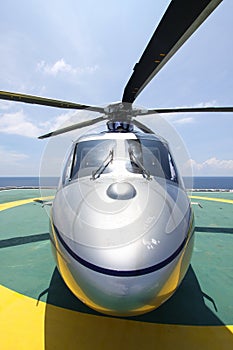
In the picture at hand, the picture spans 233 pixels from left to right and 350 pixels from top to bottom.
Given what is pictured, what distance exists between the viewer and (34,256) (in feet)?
17.2

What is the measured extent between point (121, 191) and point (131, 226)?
1.64 ft

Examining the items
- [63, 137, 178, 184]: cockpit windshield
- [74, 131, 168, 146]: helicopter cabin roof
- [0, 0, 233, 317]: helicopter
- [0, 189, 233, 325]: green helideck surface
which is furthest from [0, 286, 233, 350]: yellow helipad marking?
[74, 131, 168, 146]: helicopter cabin roof

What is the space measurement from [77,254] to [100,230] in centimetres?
32

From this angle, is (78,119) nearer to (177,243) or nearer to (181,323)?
(177,243)

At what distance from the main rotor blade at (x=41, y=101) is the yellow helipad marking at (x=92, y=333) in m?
3.67

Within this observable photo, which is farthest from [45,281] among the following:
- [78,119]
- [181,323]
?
[78,119]

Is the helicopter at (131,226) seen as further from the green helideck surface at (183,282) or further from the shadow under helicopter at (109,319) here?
the green helideck surface at (183,282)

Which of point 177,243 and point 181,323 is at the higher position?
point 177,243

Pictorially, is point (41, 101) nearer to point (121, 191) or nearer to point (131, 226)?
point (121, 191)

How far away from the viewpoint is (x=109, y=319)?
309cm

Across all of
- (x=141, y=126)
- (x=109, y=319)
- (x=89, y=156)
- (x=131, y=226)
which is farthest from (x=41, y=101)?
(x=109, y=319)

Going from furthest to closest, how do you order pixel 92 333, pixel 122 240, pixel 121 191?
pixel 92 333, pixel 121 191, pixel 122 240

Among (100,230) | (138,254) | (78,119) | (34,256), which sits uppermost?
(78,119)

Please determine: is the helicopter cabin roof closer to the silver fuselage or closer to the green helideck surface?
the silver fuselage
